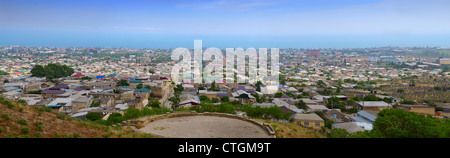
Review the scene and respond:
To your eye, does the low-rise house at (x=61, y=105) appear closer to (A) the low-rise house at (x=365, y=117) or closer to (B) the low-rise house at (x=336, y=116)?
(B) the low-rise house at (x=336, y=116)

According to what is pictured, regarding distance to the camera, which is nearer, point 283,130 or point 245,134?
point 245,134

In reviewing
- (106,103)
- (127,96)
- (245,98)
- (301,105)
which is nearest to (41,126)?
(106,103)

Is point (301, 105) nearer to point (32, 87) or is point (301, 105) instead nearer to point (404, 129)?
point (404, 129)

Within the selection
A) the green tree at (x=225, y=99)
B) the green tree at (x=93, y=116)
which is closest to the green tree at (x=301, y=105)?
the green tree at (x=225, y=99)
